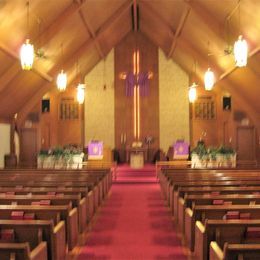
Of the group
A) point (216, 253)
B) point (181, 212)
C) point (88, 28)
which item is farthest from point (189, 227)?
point (88, 28)

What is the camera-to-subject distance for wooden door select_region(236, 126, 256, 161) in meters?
15.7

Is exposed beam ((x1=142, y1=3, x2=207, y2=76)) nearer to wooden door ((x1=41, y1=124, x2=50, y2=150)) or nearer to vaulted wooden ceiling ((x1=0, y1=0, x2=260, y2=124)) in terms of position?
vaulted wooden ceiling ((x1=0, y1=0, x2=260, y2=124))

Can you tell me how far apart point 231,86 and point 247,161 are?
3320mm

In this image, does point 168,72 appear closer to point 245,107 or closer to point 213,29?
point 245,107

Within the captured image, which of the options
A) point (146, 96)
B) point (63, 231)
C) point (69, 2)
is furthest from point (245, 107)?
point (63, 231)

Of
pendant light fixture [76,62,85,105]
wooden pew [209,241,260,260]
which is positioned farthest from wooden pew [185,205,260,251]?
pendant light fixture [76,62,85,105]

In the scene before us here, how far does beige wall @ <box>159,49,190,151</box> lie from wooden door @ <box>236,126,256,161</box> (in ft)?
7.37

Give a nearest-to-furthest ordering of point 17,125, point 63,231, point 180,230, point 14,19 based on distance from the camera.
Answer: point 63,231 < point 180,230 < point 14,19 < point 17,125

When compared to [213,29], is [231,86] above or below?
below

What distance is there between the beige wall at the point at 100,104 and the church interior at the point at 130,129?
40mm

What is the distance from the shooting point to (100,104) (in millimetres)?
17406

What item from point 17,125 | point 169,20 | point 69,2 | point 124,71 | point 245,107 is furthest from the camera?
point 124,71

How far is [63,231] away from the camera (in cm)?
413

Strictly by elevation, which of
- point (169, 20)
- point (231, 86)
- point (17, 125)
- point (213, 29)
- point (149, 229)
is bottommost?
point (149, 229)
